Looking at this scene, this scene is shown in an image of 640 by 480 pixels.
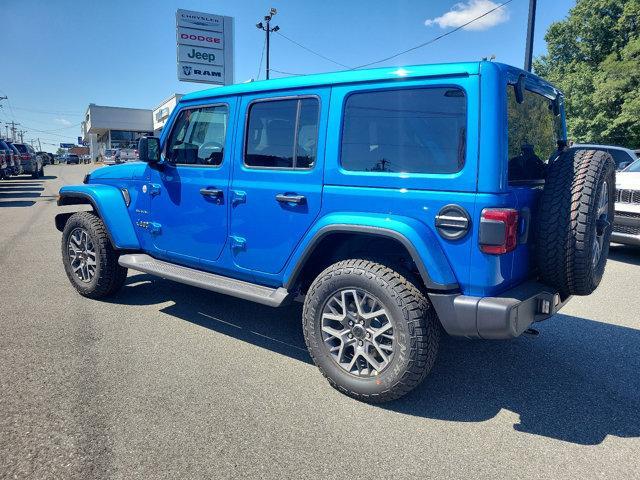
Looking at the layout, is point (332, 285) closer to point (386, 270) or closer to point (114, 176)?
point (386, 270)

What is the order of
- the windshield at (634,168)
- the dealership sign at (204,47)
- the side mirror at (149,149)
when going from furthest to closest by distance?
the dealership sign at (204,47) < the windshield at (634,168) < the side mirror at (149,149)

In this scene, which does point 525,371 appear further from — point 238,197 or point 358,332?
point 238,197

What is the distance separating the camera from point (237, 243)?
12.0ft

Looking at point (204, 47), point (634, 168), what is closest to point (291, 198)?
point (634, 168)

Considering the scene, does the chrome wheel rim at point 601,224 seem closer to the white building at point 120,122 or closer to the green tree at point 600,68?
the green tree at point 600,68

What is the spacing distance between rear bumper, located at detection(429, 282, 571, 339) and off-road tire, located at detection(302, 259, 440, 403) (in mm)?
133

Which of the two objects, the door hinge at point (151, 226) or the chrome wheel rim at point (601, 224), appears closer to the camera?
the chrome wheel rim at point (601, 224)

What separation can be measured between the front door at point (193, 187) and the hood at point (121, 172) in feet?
0.97

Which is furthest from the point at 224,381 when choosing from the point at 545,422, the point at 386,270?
the point at 545,422

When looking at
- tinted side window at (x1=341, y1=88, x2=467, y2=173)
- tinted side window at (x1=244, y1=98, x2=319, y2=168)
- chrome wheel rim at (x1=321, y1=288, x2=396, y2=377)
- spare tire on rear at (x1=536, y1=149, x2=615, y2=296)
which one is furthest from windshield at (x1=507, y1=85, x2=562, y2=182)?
tinted side window at (x1=244, y1=98, x2=319, y2=168)

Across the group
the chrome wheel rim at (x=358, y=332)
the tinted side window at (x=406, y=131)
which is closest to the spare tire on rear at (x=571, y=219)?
the tinted side window at (x=406, y=131)

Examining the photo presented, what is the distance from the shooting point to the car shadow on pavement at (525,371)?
2869mm

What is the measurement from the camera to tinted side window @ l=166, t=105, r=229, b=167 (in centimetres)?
387

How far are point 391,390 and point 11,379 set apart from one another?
250cm
